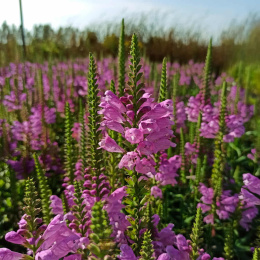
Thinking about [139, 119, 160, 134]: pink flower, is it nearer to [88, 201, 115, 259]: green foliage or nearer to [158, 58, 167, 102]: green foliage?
[158, 58, 167, 102]: green foliage

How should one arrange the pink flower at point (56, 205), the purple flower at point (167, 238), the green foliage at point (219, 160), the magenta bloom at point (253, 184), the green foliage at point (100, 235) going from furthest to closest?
the green foliage at point (219, 160) < the magenta bloom at point (253, 184) < the pink flower at point (56, 205) < the purple flower at point (167, 238) < the green foliage at point (100, 235)

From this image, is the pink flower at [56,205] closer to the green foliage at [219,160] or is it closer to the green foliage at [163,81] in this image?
the green foliage at [163,81]

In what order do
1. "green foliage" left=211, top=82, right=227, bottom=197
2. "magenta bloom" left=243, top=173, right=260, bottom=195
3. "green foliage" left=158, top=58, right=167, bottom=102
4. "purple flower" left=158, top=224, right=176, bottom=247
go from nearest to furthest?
"purple flower" left=158, top=224, right=176, bottom=247 → "green foliage" left=158, top=58, right=167, bottom=102 → "magenta bloom" left=243, top=173, right=260, bottom=195 → "green foliage" left=211, top=82, right=227, bottom=197

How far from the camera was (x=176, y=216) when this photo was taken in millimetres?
3945

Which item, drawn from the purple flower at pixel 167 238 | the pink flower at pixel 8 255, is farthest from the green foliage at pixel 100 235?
the purple flower at pixel 167 238

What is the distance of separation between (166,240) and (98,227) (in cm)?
115

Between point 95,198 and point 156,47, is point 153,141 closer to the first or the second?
point 95,198

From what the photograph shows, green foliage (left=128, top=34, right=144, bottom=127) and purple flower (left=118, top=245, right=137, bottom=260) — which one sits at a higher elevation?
green foliage (left=128, top=34, right=144, bottom=127)

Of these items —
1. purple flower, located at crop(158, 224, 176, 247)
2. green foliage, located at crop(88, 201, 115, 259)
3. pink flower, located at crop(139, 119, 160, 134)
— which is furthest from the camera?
purple flower, located at crop(158, 224, 176, 247)

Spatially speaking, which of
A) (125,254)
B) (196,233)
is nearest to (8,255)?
(125,254)

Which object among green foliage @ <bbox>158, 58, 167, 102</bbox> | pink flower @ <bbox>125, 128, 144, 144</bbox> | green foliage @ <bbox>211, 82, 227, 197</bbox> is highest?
green foliage @ <bbox>158, 58, 167, 102</bbox>

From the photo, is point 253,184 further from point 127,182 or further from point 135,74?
point 135,74

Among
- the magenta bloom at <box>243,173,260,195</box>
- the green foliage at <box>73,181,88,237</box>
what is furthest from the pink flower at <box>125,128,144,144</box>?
the magenta bloom at <box>243,173,260,195</box>

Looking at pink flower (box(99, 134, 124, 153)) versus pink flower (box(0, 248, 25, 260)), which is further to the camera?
pink flower (box(99, 134, 124, 153))
